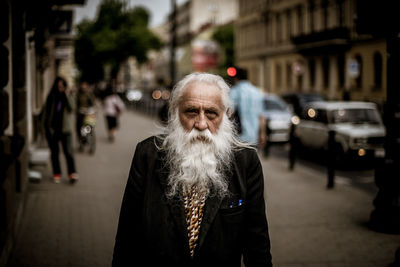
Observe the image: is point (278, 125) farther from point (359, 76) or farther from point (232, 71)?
point (359, 76)

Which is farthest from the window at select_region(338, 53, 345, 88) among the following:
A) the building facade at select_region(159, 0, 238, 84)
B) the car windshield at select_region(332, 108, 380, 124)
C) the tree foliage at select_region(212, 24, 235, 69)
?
the building facade at select_region(159, 0, 238, 84)

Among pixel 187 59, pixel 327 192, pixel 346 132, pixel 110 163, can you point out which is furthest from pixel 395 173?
pixel 187 59

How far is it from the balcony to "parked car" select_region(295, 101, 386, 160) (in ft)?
92.1

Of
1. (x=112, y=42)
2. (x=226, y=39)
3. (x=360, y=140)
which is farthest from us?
(x=226, y=39)

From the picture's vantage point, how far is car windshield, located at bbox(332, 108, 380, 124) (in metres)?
14.3

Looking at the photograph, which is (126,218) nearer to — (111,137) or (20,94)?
(20,94)

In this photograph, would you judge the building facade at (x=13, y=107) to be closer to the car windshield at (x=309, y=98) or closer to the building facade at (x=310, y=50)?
the car windshield at (x=309, y=98)

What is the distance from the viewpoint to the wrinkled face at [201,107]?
2.88 metres

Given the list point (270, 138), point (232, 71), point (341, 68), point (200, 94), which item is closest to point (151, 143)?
point (200, 94)

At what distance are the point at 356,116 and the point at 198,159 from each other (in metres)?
12.0

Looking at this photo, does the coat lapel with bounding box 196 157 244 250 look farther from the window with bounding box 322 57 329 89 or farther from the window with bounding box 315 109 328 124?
the window with bounding box 322 57 329 89

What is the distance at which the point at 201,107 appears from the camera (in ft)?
9.48

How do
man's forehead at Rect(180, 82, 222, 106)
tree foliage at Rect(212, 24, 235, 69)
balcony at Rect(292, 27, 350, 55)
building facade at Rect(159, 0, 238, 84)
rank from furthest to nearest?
building facade at Rect(159, 0, 238, 84) < tree foliage at Rect(212, 24, 235, 69) < balcony at Rect(292, 27, 350, 55) < man's forehead at Rect(180, 82, 222, 106)

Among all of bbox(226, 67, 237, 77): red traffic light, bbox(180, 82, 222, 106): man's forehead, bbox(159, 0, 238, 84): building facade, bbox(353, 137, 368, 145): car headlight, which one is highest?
bbox(159, 0, 238, 84): building facade
